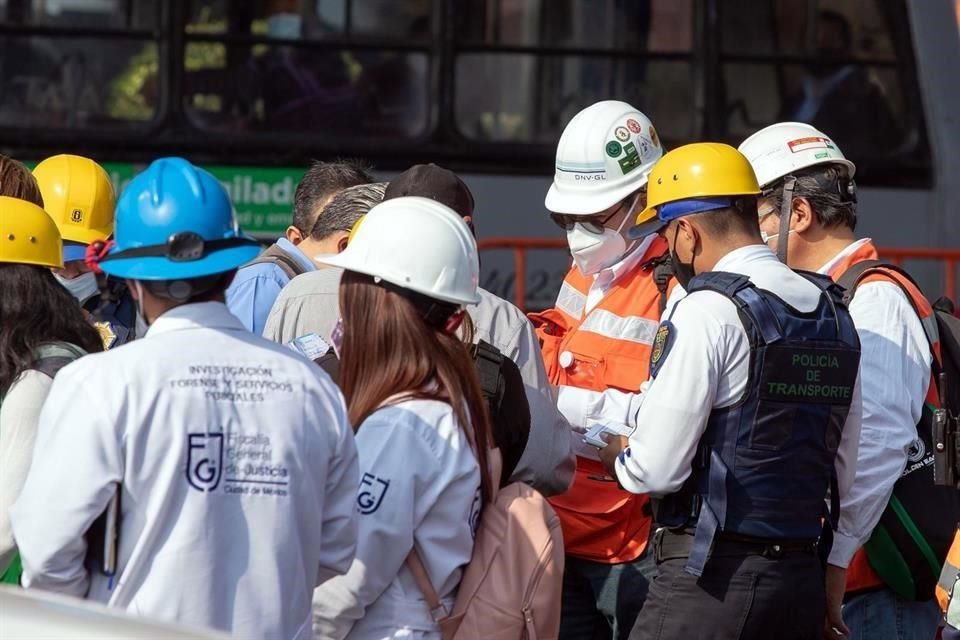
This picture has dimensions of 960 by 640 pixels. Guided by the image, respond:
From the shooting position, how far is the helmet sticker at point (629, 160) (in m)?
4.12

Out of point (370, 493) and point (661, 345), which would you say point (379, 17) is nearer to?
point (661, 345)

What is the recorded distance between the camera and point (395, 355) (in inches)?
115

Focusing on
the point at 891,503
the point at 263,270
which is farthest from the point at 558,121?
the point at 891,503

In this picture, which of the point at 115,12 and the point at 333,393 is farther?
the point at 115,12

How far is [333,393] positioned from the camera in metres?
2.74

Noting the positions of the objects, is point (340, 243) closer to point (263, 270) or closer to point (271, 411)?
point (263, 270)

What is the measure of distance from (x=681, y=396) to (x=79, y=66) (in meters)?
5.33

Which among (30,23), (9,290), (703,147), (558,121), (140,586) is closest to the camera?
(140,586)

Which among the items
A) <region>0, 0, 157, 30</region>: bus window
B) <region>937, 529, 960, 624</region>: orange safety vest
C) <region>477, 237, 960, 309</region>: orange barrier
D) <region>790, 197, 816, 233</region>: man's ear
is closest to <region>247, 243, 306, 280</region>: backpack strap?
<region>790, 197, 816, 233</region>: man's ear

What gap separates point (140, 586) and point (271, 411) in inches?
15.0

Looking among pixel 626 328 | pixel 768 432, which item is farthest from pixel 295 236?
pixel 768 432

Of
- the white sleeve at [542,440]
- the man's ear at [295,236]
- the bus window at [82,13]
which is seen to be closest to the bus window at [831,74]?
the bus window at [82,13]

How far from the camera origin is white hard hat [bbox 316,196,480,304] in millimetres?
2910

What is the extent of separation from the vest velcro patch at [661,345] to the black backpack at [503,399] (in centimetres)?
30
